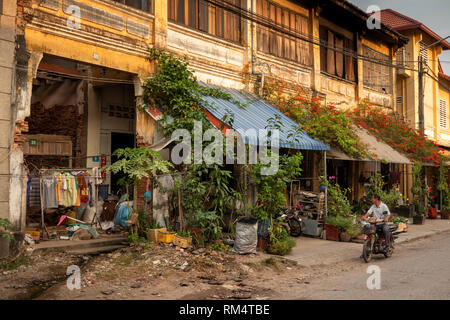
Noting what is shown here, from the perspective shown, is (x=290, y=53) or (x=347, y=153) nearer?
(x=347, y=153)

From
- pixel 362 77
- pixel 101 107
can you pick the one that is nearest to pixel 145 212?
pixel 101 107

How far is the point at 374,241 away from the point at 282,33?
9.47m

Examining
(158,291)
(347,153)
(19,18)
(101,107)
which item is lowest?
(158,291)

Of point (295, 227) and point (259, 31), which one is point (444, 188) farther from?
point (259, 31)

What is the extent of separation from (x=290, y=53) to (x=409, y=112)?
11505mm

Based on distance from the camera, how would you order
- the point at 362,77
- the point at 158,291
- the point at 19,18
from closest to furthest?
the point at 158,291, the point at 19,18, the point at 362,77

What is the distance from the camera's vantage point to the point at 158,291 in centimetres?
668

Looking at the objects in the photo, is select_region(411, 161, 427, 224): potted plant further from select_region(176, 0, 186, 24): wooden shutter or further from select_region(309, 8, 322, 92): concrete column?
select_region(176, 0, 186, 24): wooden shutter

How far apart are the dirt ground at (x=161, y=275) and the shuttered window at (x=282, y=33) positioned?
28.2 ft

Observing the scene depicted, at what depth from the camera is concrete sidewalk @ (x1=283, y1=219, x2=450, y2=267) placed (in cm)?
943

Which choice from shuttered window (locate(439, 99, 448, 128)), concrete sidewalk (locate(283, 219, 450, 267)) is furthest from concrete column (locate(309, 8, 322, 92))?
shuttered window (locate(439, 99, 448, 128))

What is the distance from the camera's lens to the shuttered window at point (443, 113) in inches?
1073

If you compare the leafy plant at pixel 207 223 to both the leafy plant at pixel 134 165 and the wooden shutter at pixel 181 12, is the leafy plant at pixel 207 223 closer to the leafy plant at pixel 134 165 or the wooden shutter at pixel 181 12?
the leafy plant at pixel 134 165

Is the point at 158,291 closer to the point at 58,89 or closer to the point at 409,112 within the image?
the point at 58,89
